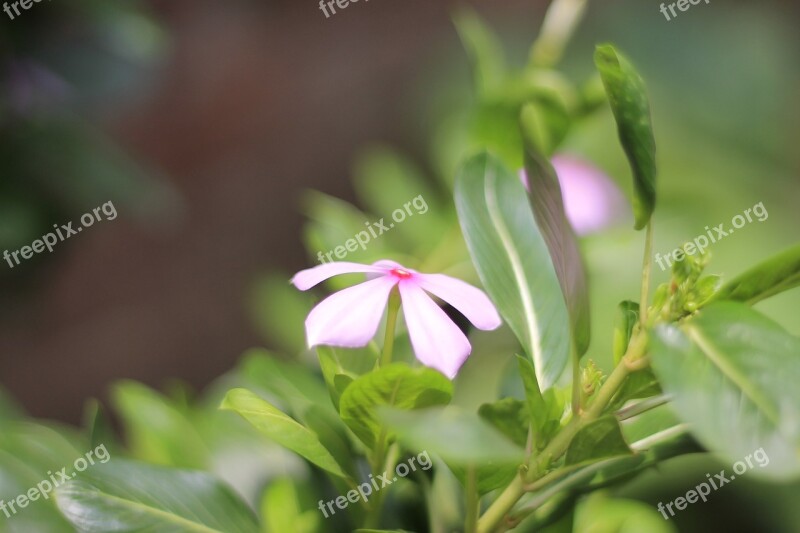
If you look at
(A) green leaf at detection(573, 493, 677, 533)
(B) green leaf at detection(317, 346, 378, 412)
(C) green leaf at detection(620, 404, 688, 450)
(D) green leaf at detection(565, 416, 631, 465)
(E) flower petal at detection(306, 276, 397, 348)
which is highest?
(E) flower petal at detection(306, 276, 397, 348)

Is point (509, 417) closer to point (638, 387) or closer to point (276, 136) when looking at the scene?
point (638, 387)

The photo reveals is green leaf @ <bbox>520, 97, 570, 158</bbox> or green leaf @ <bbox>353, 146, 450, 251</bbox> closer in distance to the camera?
green leaf @ <bbox>520, 97, 570, 158</bbox>

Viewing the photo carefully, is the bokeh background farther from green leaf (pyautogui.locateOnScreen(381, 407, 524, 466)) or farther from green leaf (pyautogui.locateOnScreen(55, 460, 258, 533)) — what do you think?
green leaf (pyautogui.locateOnScreen(381, 407, 524, 466))

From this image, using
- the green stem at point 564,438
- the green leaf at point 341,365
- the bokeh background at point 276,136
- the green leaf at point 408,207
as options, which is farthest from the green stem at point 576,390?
the bokeh background at point 276,136

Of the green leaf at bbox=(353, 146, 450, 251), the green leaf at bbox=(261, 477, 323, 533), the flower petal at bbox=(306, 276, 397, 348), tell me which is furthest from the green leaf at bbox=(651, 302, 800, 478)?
the green leaf at bbox=(353, 146, 450, 251)

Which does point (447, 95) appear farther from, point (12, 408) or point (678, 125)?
point (12, 408)

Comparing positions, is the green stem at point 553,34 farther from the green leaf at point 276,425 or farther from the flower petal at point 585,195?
the green leaf at point 276,425
